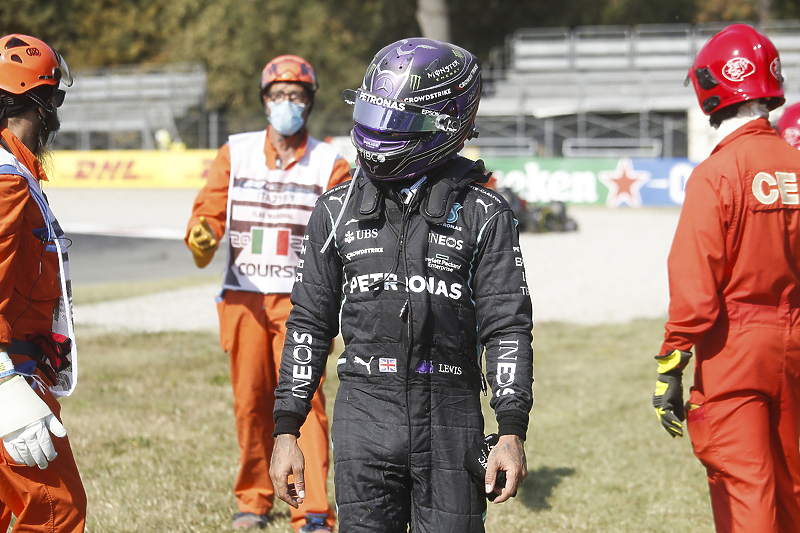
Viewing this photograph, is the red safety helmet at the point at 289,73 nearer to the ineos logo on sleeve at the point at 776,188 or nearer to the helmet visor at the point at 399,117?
the helmet visor at the point at 399,117

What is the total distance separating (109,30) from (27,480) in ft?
181

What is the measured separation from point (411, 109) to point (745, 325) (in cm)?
153

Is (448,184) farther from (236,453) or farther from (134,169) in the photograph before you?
(134,169)

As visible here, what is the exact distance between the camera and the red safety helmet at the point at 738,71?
11.6ft

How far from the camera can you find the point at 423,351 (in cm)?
285

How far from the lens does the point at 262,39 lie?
157ft

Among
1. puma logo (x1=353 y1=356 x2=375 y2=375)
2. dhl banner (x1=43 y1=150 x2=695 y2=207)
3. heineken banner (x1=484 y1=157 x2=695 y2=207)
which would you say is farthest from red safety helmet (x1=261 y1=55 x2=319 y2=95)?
heineken banner (x1=484 y1=157 x2=695 y2=207)

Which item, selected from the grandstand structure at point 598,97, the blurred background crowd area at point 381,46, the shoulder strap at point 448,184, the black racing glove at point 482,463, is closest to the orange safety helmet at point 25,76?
the shoulder strap at point 448,184

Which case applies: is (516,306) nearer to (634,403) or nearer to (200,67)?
(634,403)

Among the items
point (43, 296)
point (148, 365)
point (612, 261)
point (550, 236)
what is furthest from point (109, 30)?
point (43, 296)

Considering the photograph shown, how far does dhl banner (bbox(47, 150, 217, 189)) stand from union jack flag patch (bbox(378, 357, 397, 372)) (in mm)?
29905

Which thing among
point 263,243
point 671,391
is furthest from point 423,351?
point 263,243

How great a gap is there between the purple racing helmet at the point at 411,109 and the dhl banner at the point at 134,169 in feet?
97.7

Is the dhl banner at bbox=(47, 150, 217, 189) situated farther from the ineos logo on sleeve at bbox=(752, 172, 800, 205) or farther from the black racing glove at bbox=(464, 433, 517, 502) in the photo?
the black racing glove at bbox=(464, 433, 517, 502)
